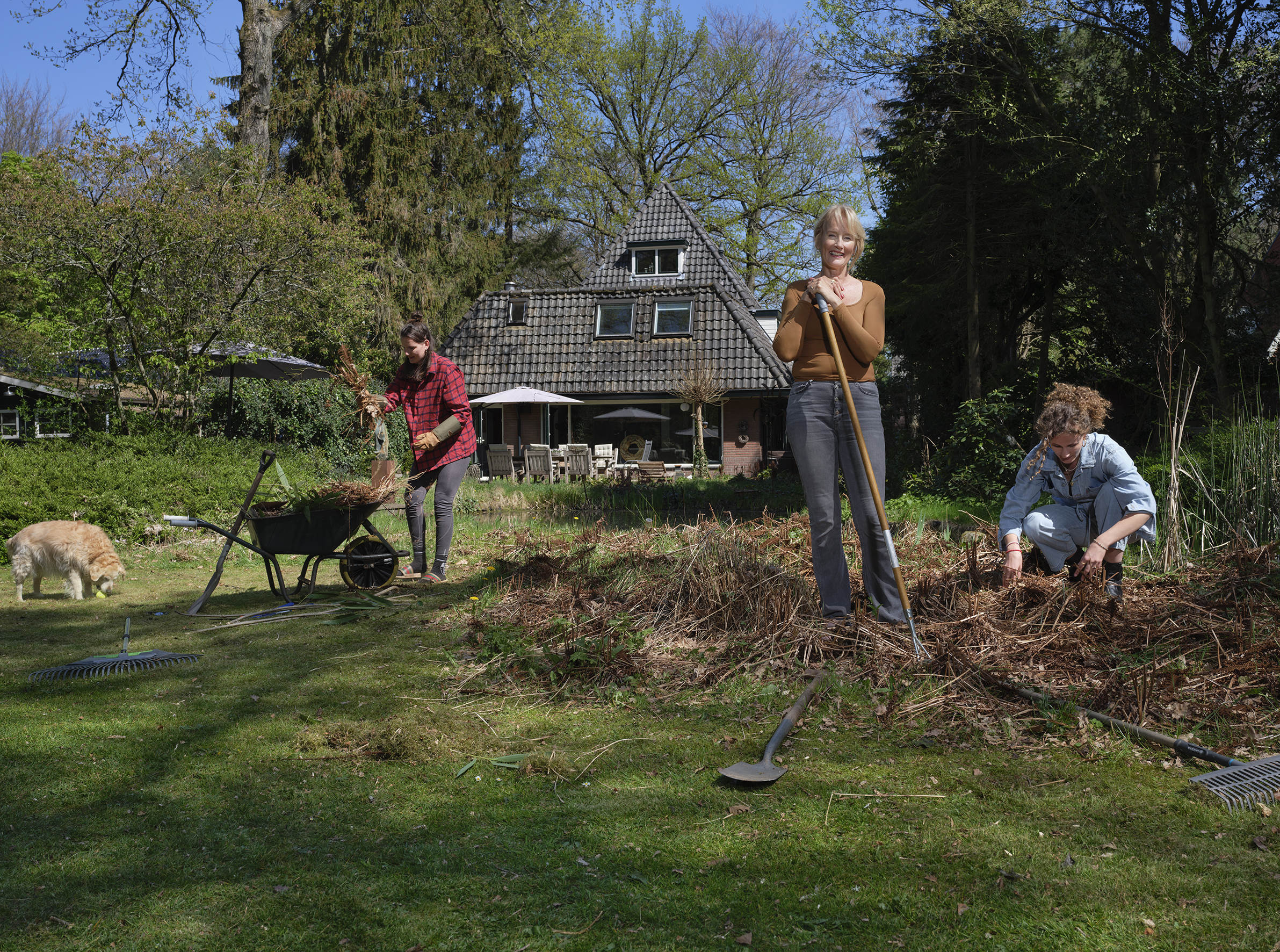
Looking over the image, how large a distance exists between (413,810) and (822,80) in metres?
12.1

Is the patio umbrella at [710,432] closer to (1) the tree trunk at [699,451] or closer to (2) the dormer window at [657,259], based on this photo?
(1) the tree trunk at [699,451]

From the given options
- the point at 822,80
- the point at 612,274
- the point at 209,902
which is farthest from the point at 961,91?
the point at 612,274

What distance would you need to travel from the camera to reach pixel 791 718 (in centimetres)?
348

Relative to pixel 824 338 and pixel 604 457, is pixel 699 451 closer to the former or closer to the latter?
pixel 604 457

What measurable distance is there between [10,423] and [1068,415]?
2137cm

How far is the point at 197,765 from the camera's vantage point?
3217 millimetres

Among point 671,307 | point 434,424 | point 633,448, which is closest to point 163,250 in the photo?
point 434,424

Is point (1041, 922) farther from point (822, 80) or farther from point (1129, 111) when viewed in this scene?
point (822, 80)

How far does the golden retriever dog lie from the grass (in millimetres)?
2528

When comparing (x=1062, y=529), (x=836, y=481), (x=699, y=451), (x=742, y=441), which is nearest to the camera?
(x=836, y=481)

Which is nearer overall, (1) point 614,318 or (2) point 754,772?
(2) point 754,772

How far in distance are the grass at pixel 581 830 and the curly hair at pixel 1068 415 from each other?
64.1 inches

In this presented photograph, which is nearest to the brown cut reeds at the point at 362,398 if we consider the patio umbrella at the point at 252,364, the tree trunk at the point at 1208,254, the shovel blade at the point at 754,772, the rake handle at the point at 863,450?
the rake handle at the point at 863,450

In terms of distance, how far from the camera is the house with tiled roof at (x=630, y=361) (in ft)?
76.2
